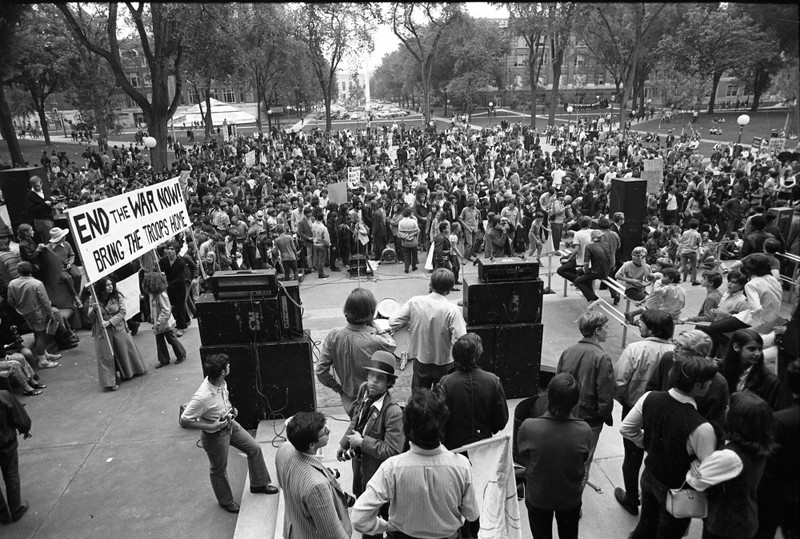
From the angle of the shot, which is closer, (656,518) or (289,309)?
(656,518)

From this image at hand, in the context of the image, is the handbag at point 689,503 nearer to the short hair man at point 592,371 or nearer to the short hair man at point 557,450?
the short hair man at point 557,450

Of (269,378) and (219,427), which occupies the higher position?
(219,427)

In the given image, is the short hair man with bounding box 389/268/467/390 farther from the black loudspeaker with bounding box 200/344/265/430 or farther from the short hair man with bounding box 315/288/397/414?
the black loudspeaker with bounding box 200/344/265/430

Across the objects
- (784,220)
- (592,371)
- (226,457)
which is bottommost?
(226,457)

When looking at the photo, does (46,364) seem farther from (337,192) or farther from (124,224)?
(337,192)

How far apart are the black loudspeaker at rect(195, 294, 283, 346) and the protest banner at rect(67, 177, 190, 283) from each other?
1.96 meters

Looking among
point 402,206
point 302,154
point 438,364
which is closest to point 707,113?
point 302,154

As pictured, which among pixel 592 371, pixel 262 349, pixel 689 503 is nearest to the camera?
pixel 689 503

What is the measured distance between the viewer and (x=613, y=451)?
5.67 meters

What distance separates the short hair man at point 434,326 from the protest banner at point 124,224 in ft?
13.9

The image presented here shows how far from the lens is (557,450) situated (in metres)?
3.40

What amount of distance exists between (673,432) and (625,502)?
5.81 ft

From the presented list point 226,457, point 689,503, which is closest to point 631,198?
point 689,503

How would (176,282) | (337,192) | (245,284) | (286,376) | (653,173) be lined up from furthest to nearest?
(653,173)
(337,192)
(176,282)
(286,376)
(245,284)
